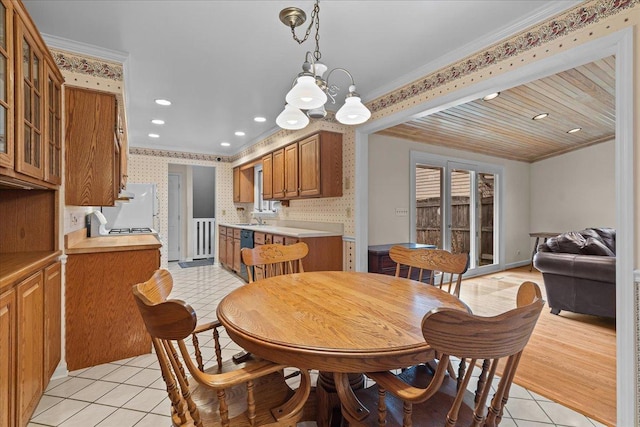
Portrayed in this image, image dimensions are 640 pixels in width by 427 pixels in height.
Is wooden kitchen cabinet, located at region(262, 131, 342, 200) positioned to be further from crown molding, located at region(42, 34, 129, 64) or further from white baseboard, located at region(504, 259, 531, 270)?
white baseboard, located at region(504, 259, 531, 270)

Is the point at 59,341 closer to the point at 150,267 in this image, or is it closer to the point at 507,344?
the point at 150,267

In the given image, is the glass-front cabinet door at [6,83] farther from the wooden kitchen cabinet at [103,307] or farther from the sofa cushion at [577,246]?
the sofa cushion at [577,246]

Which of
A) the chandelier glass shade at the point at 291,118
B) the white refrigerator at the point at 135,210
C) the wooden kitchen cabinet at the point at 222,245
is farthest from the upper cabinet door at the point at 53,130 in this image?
the wooden kitchen cabinet at the point at 222,245

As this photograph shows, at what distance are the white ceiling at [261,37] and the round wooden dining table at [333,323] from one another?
166 centimetres

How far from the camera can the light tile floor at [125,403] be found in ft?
5.66

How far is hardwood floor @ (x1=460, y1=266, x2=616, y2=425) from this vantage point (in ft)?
6.32

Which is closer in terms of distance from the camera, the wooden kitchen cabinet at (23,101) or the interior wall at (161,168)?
the wooden kitchen cabinet at (23,101)

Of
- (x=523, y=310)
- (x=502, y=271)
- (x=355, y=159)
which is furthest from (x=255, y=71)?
(x=502, y=271)

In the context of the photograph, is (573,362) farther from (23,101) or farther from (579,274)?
(23,101)

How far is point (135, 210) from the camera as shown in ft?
15.1

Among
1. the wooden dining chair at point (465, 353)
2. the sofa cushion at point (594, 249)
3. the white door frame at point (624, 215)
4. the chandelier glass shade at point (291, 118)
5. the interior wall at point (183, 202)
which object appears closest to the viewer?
the wooden dining chair at point (465, 353)

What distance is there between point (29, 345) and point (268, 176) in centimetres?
364

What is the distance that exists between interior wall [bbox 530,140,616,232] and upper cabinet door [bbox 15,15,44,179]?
773 centimetres

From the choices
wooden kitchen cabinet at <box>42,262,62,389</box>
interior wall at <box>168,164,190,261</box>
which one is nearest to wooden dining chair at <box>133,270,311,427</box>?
wooden kitchen cabinet at <box>42,262,62,389</box>
